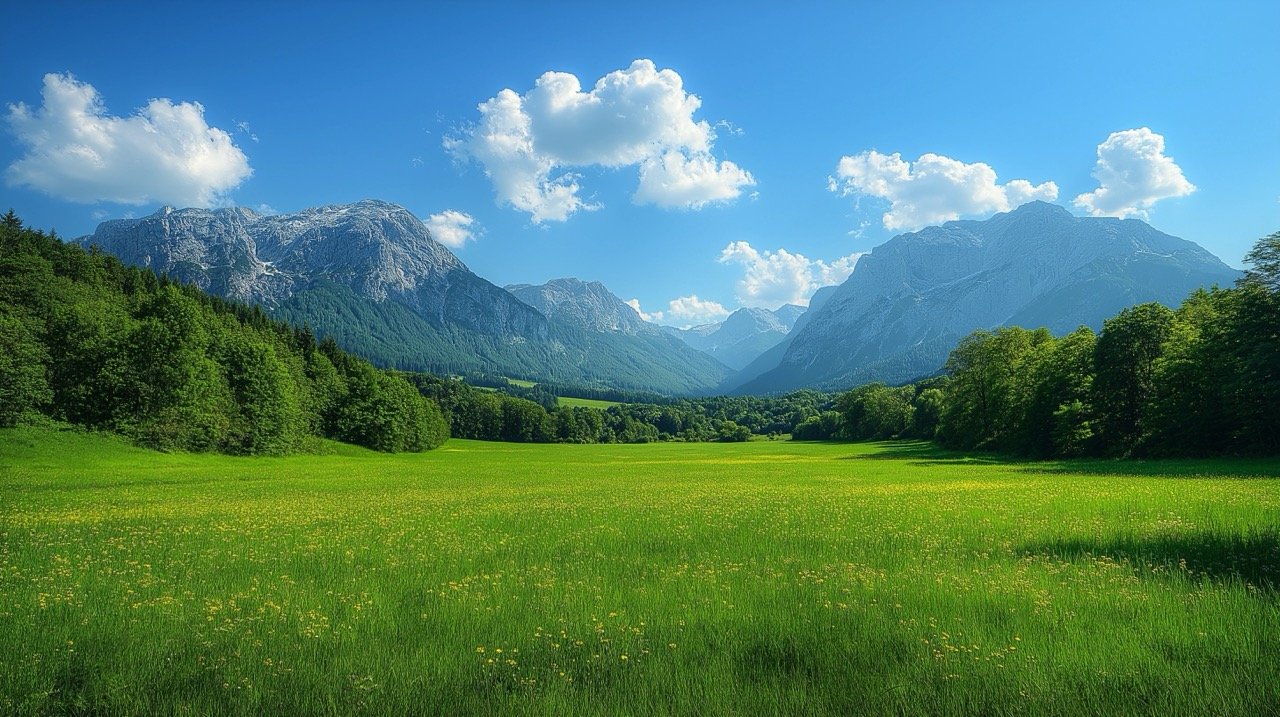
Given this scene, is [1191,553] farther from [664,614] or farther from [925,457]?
[925,457]

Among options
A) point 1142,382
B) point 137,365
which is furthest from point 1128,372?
point 137,365

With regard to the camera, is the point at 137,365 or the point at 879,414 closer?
the point at 137,365

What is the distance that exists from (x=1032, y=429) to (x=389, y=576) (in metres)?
68.3

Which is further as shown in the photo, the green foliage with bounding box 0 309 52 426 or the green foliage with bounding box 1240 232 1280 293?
the green foliage with bounding box 0 309 52 426

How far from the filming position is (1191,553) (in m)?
11.2

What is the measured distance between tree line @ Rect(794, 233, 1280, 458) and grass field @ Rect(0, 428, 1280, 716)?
31611 mm

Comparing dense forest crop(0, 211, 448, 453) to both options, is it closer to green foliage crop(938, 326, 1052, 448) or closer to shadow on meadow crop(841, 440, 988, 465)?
shadow on meadow crop(841, 440, 988, 465)

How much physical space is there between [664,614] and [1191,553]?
35.8 ft

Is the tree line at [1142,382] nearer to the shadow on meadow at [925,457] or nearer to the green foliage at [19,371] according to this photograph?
the shadow on meadow at [925,457]

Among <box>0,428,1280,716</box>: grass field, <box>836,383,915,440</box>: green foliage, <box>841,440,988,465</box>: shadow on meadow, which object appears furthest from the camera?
<box>836,383,915,440</box>: green foliage

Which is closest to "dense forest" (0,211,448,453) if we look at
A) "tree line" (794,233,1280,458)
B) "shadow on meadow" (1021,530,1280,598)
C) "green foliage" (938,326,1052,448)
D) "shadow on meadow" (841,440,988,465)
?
"shadow on meadow" (1021,530,1280,598)

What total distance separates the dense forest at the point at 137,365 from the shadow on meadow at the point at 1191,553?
74647 millimetres

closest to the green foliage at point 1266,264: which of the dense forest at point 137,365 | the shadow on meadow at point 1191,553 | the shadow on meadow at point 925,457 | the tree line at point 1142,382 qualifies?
the tree line at point 1142,382

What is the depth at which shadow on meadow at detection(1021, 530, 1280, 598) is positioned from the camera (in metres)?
9.48
